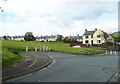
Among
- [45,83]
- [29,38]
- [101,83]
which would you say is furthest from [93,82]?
[29,38]

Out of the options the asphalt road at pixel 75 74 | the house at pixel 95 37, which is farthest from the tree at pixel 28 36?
the asphalt road at pixel 75 74

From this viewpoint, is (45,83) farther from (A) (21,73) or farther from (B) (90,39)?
(B) (90,39)

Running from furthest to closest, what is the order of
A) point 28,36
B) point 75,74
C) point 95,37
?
point 28,36, point 95,37, point 75,74

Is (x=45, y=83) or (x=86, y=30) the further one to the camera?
(x=86, y=30)

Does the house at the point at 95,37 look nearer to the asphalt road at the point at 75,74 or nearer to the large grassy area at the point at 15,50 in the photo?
the large grassy area at the point at 15,50

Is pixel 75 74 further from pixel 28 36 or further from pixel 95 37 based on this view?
pixel 28 36

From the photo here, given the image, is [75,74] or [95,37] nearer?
[75,74]

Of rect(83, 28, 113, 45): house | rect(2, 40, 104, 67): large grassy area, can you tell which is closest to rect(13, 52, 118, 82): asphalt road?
rect(2, 40, 104, 67): large grassy area

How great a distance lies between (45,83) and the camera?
6.88m

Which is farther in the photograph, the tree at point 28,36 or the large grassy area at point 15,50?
the tree at point 28,36

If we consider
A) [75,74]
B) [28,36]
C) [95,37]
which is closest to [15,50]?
[75,74]

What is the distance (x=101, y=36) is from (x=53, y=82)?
5760 centimetres

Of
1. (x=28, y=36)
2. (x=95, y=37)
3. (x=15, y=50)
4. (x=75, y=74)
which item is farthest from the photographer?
(x=28, y=36)

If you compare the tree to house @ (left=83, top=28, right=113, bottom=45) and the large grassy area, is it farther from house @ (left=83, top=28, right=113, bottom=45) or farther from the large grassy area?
the large grassy area
